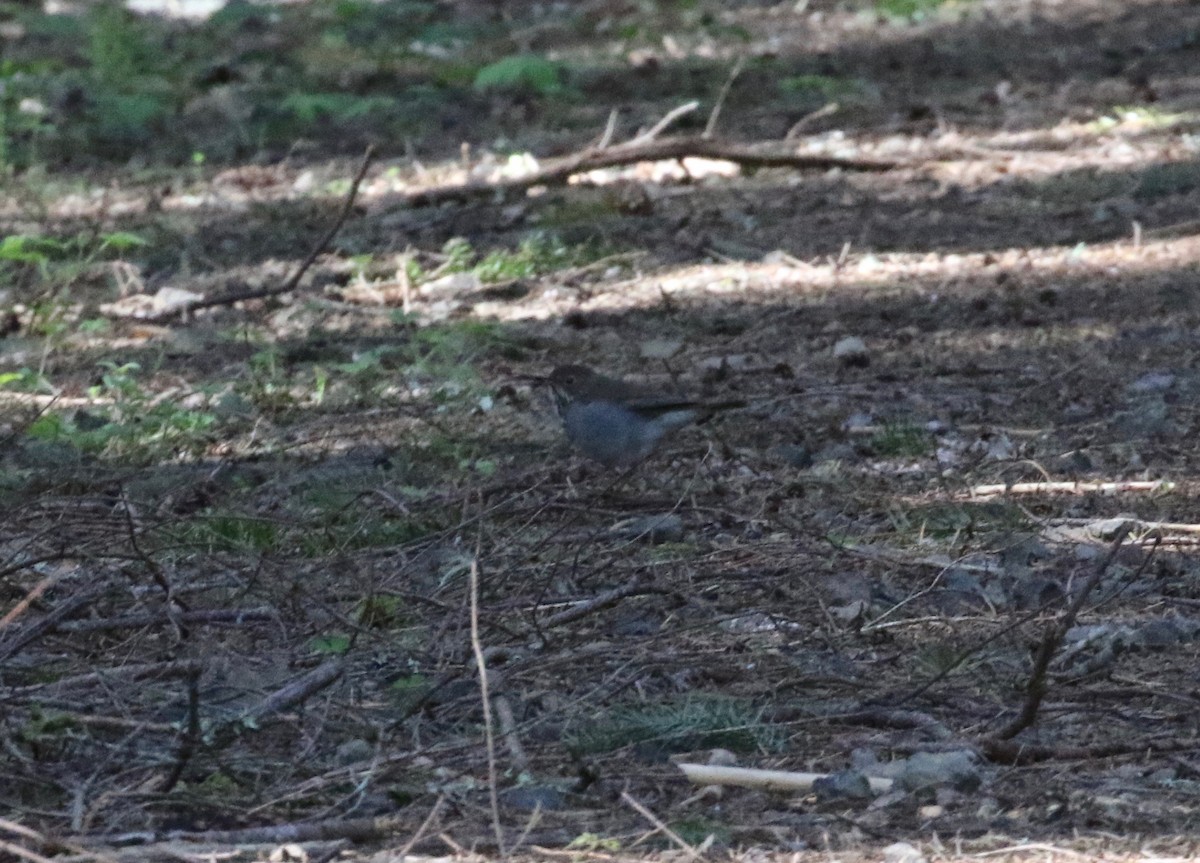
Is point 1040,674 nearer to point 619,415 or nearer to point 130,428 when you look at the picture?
point 619,415

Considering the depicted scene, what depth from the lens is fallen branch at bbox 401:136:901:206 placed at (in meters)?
9.95

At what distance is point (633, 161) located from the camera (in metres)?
10.0

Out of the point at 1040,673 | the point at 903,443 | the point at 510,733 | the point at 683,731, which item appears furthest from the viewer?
the point at 903,443

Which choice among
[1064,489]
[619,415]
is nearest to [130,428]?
[619,415]

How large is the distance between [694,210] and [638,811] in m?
6.56

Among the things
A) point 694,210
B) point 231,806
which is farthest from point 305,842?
point 694,210

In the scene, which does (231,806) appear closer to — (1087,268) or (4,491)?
(4,491)

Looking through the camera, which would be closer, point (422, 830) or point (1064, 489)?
point (422, 830)

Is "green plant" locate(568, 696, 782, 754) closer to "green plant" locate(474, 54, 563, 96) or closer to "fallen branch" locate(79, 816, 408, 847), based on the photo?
"fallen branch" locate(79, 816, 408, 847)

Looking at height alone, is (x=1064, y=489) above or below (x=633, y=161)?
above

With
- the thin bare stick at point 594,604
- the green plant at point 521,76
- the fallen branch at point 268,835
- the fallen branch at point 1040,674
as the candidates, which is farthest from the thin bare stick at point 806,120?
the fallen branch at point 268,835

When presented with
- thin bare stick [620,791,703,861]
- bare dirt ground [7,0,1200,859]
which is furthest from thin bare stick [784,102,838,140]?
thin bare stick [620,791,703,861]

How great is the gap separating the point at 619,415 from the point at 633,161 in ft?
13.8

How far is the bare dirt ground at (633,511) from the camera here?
11.5 feet
